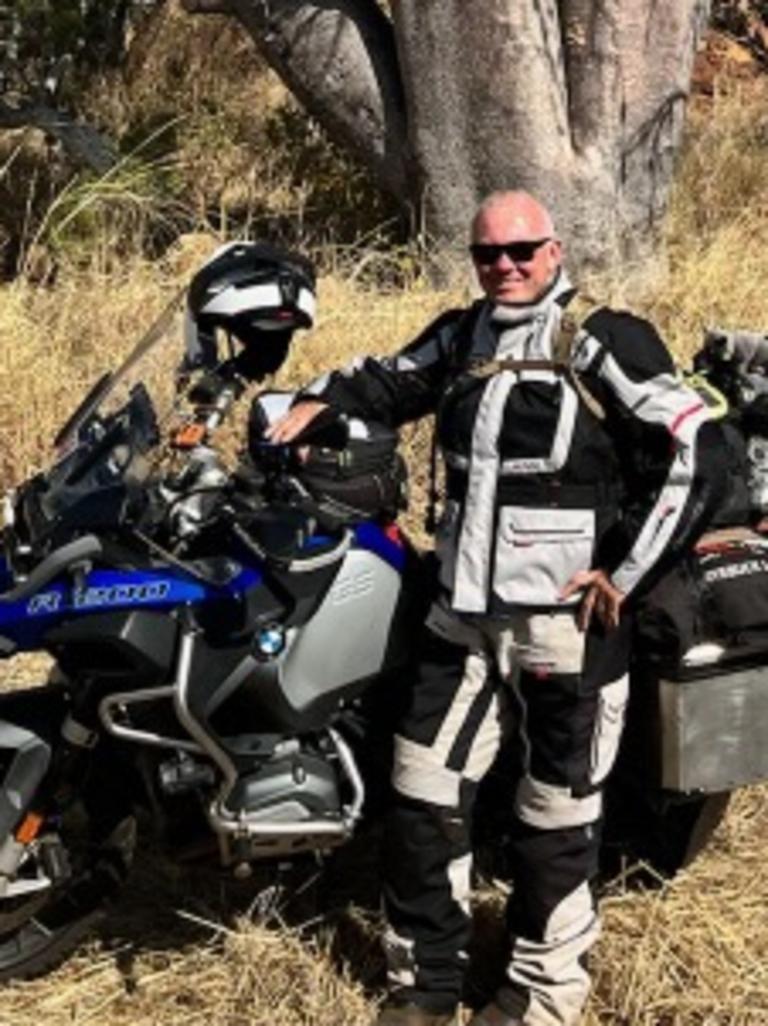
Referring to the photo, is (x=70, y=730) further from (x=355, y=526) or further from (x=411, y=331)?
(x=411, y=331)

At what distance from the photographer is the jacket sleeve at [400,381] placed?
3465mm

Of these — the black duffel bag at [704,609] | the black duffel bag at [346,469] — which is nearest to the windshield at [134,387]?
the black duffel bag at [346,469]

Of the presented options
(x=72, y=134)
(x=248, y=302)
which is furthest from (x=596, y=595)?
(x=72, y=134)

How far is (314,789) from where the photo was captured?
10.7 feet

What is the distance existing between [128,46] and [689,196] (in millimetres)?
3784

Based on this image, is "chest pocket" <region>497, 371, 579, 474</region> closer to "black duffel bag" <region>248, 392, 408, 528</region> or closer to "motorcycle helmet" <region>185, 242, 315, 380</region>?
"black duffel bag" <region>248, 392, 408, 528</region>

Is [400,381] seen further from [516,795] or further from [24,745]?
[24,745]

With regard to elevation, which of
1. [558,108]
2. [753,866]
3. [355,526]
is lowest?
[753,866]

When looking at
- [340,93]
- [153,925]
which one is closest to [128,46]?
[340,93]

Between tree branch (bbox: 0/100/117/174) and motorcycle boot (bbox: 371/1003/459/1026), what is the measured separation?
5.23m

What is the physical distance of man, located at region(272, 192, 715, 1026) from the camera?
10.0ft

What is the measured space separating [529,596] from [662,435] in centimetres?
37

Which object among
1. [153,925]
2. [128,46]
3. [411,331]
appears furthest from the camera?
[128,46]

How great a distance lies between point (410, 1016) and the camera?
3.33 meters
